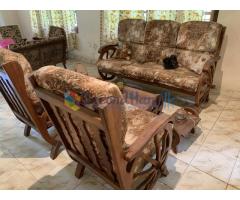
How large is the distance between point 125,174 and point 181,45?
7.37ft

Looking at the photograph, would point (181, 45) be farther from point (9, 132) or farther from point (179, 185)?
point (9, 132)

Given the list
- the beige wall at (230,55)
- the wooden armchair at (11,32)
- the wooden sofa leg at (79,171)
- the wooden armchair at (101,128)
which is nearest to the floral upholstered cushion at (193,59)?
the beige wall at (230,55)

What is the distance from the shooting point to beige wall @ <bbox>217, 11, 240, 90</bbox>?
282 cm

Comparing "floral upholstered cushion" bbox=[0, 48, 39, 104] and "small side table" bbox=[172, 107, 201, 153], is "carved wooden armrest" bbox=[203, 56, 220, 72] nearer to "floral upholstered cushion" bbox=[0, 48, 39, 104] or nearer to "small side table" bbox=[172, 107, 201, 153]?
"small side table" bbox=[172, 107, 201, 153]

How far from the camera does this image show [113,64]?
3.20m

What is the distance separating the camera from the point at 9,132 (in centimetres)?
236

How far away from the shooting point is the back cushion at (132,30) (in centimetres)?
326

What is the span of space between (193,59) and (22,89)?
216 cm

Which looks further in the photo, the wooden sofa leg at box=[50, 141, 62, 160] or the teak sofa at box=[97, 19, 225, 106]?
the teak sofa at box=[97, 19, 225, 106]

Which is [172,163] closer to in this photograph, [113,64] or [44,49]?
[113,64]

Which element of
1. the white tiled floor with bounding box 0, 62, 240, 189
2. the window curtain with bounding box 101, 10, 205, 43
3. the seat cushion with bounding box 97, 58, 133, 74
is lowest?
the white tiled floor with bounding box 0, 62, 240, 189

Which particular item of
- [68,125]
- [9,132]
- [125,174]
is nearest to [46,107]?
[68,125]

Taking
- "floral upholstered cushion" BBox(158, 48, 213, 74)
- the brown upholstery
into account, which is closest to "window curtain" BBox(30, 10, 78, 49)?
"floral upholstered cushion" BBox(158, 48, 213, 74)

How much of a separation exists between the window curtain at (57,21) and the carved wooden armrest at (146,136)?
401 centimetres
